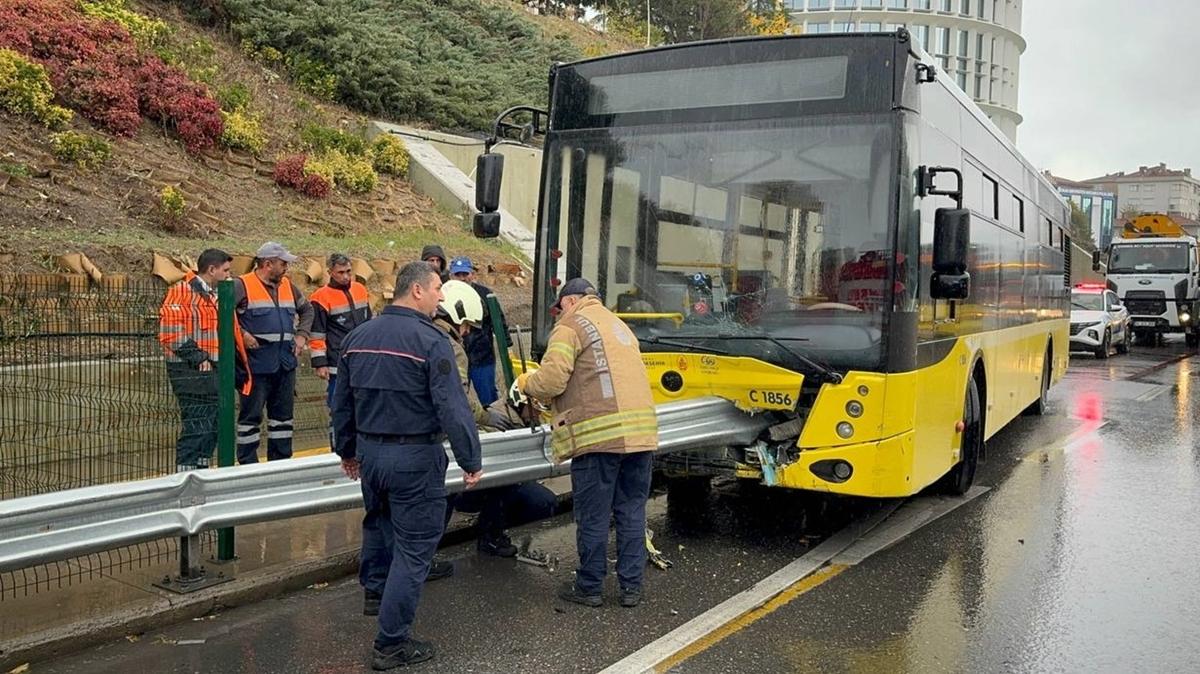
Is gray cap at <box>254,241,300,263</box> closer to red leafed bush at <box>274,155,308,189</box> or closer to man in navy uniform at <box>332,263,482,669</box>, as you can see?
man in navy uniform at <box>332,263,482,669</box>

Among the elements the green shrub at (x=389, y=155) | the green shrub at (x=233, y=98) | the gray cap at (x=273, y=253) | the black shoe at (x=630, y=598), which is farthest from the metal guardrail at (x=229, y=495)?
the green shrub at (x=389, y=155)

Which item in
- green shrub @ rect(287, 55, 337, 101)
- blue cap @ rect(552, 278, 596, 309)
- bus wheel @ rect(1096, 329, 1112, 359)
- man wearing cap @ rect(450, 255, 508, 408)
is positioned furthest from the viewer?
bus wheel @ rect(1096, 329, 1112, 359)

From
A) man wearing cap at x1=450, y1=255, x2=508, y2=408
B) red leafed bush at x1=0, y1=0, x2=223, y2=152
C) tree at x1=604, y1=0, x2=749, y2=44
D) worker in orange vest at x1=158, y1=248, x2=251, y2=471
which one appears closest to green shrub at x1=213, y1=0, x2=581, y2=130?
red leafed bush at x1=0, y1=0, x2=223, y2=152

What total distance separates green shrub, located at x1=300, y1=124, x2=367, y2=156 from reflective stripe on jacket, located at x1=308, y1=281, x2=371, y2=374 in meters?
9.39

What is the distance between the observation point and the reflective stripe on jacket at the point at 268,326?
733cm

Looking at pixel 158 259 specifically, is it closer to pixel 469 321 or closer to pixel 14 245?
pixel 14 245

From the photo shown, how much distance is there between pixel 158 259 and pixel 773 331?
7.13 metres

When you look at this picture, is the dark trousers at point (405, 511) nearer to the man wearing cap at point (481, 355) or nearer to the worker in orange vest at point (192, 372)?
the worker in orange vest at point (192, 372)

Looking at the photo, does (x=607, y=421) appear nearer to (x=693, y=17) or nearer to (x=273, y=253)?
(x=273, y=253)

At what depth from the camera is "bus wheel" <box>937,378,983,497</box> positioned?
334 inches

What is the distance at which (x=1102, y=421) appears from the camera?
13469mm

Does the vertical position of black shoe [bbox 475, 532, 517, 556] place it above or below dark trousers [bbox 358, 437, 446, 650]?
below

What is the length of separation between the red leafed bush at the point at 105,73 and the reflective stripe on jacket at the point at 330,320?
7478 mm

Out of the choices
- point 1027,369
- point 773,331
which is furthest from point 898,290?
point 1027,369
